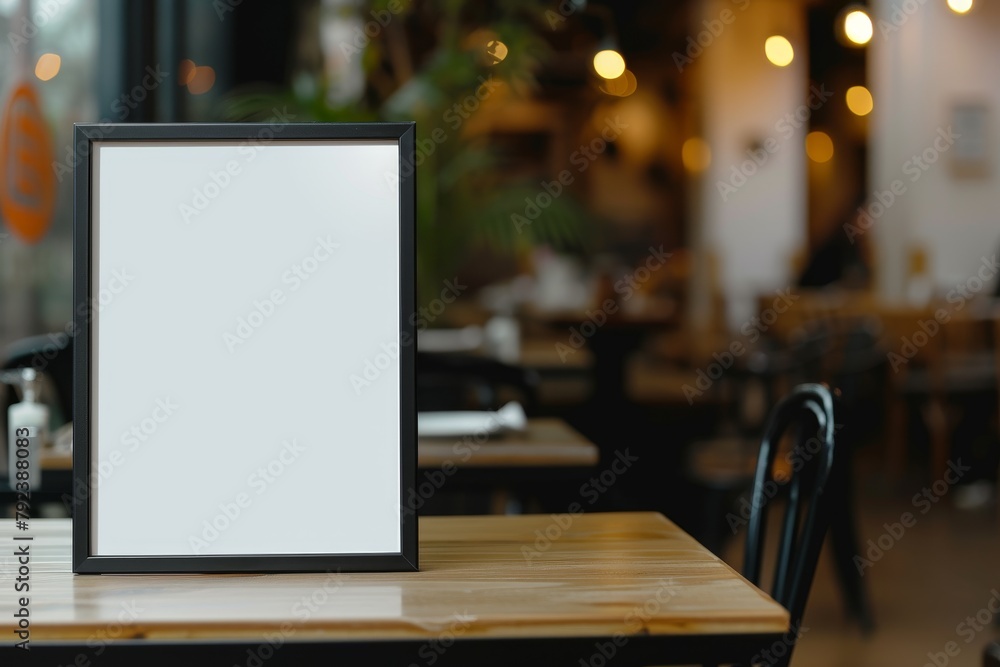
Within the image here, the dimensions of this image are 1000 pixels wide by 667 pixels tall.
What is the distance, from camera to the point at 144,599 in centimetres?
92

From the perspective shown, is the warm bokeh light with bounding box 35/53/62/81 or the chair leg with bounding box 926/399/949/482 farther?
the chair leg with bounding box 926/399/949/482

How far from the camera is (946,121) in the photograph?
778cm

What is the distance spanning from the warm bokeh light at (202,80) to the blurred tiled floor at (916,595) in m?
3.21

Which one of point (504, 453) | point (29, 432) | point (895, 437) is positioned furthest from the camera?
point (895, 437)

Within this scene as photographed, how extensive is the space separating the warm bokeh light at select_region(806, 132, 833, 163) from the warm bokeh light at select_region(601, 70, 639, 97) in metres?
2.18

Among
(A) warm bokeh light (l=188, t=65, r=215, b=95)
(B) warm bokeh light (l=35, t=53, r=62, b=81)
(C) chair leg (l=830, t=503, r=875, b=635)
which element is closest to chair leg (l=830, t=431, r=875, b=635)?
(C) chair leg (l=830, t=503, r=875, b=635)

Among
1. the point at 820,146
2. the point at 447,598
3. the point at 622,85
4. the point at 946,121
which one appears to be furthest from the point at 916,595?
the point at 820,146

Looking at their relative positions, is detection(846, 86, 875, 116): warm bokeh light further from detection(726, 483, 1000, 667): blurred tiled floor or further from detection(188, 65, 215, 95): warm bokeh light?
detection(188, 65, 215, 95): warm bokeh light

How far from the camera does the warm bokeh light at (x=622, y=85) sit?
36.6 ft

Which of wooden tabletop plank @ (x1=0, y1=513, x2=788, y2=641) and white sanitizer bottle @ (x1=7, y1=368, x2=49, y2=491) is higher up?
white sanitizer bottle @ (x1=7, y1=368, x2=49, y2=491)

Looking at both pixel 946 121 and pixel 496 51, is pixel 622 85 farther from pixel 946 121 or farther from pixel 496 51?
pixel 496 51

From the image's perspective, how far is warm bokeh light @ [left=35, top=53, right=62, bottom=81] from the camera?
10.3ft

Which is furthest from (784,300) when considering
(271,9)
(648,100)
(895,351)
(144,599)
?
(144,599)

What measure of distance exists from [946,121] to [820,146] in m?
5.21
